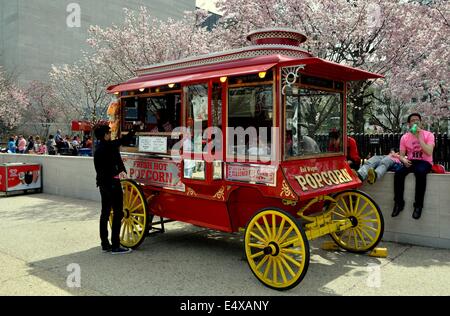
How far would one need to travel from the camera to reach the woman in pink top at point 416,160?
5.62m

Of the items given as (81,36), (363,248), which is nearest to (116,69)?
(363,248)

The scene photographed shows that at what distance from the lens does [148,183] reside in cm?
603

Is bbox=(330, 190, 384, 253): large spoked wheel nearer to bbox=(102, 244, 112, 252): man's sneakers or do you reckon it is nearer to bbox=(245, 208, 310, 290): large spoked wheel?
bbox=(245, 208, 310, 290): large spoked wheel

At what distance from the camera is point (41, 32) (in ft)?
135

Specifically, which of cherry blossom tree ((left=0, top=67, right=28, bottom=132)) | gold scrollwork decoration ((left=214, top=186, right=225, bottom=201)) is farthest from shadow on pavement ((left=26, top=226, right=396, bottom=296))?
cherry blossom tree ((left=0, top=67, right=28, bottom=132))

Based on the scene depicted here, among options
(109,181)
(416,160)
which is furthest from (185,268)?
(416,160)

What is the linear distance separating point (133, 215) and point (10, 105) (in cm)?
3246

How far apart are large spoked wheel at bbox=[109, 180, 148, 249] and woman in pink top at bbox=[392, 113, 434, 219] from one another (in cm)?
371

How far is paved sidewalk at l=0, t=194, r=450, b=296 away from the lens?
14.2 feet

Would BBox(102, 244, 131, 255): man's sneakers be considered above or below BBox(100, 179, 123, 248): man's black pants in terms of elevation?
below

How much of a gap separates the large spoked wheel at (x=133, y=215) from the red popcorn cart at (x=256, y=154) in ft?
0.06

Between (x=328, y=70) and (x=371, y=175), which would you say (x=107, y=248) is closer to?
(x=328, y=70)

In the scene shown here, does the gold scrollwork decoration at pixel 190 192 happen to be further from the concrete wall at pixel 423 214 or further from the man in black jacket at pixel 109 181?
the concrete wall at pixel 423 214

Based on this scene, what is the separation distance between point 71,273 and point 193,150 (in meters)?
2.15
